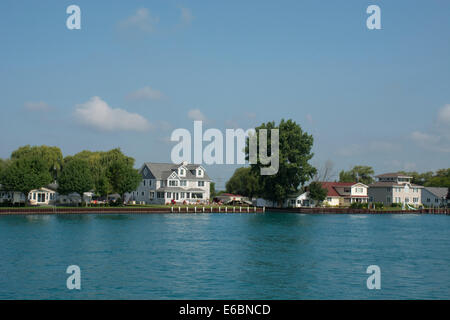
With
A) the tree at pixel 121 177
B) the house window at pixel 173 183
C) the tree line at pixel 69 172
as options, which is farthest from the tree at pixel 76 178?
the house window at pixel 173 183

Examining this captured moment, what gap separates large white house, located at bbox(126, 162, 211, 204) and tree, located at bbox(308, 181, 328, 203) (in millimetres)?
24210

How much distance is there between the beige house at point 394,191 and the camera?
12575 cm

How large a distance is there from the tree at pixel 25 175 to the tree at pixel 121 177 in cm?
1247

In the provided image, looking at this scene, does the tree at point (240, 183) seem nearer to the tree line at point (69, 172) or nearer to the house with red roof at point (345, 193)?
the house with red roof at point (345, 193)

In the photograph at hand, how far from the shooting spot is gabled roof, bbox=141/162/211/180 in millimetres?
110000

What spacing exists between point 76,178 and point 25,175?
8571mm

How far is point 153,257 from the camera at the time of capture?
38125 millimetres

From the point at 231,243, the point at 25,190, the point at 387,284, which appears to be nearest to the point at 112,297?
the point at 387,284

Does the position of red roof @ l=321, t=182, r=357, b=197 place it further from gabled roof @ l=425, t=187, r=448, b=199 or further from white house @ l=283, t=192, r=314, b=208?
gabled roof @ l=425, t=187, r=448, b=199

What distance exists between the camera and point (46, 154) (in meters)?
97.6

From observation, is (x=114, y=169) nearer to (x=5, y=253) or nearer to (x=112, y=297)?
(x=5, y=253)

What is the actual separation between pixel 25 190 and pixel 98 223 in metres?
25.5

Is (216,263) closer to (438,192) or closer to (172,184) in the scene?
(172,184)

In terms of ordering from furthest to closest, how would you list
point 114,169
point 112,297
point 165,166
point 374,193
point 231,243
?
point 374,193 < point 165,166 < point 114,169 < point 231,243 < point 112,297
